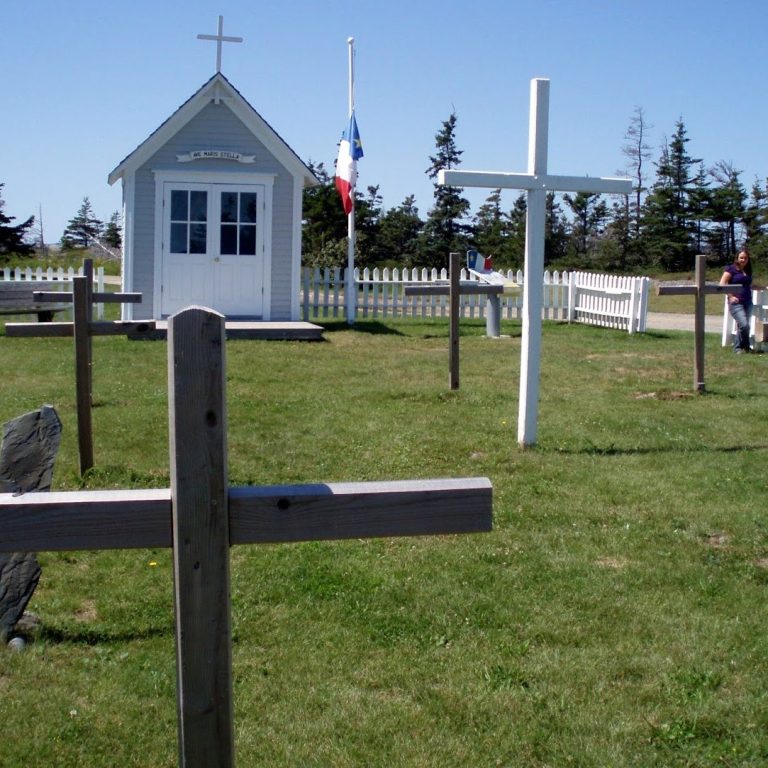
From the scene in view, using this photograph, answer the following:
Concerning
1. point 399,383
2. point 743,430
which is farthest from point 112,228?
point 743,430

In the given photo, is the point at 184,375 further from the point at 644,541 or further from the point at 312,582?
the point at 644,541

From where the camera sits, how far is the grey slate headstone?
472 centimetres

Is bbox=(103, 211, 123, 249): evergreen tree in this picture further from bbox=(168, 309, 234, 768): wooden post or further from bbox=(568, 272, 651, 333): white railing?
bbox=(168, 309, 234, 768): wooden post

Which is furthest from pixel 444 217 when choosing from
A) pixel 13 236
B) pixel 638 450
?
pixel 638 450

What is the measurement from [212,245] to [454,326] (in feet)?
26.6

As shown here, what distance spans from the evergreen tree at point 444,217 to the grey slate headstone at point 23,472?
35.2 meters

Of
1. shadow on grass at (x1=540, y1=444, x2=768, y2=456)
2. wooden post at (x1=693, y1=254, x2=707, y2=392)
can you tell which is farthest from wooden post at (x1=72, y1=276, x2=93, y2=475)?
wooden post at (x1=693, y1=254, x2=707, y2=392)

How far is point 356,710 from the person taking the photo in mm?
4141

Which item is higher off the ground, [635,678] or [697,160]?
[697,160]

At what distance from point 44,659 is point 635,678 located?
8.28 feet

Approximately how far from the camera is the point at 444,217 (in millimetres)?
41062

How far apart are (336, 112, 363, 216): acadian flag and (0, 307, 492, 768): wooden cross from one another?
58.8ft

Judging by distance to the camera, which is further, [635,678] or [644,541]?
[644,541]

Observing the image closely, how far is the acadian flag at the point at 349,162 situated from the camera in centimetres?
2006
